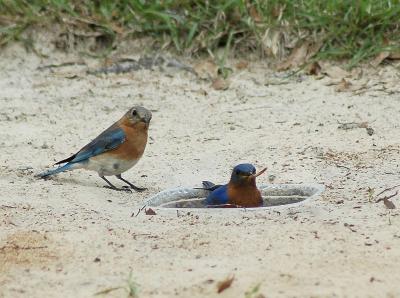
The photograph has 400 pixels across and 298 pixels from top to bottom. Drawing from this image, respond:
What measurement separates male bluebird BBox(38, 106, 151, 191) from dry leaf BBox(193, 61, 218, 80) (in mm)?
1928

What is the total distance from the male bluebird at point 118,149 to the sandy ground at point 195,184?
14cm

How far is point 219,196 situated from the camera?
6535mm

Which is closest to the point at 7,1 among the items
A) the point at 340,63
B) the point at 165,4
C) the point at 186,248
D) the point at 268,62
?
the point at 165,4

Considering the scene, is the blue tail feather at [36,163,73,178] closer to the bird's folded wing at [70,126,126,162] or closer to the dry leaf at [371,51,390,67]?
the bird's folded wing at [70,126,126,162]

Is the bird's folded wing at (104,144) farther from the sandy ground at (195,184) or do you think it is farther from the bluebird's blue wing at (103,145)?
the sandy ground at (195,184)

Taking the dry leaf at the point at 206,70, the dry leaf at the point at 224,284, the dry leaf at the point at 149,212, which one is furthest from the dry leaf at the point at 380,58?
the dry leaf at the point at 224,284

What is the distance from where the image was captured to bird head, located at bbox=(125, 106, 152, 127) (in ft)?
23.7

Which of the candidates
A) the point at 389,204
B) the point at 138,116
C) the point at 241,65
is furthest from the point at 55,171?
the point at 241,65

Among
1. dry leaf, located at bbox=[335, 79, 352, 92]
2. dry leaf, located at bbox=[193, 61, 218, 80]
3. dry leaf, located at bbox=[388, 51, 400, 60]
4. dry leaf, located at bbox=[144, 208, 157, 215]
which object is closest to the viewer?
dry leaf, located at bbox=[144, 208, 157, 215]

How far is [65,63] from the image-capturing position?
9.45 meters

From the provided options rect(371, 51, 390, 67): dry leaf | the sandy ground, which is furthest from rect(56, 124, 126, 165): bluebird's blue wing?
rect(371, 51, 390, 67): dry leaf

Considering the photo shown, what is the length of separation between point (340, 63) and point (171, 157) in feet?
6.87

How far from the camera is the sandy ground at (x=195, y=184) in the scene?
15.7 feet

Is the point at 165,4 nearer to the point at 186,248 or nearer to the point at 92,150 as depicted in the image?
the point at 92,150
